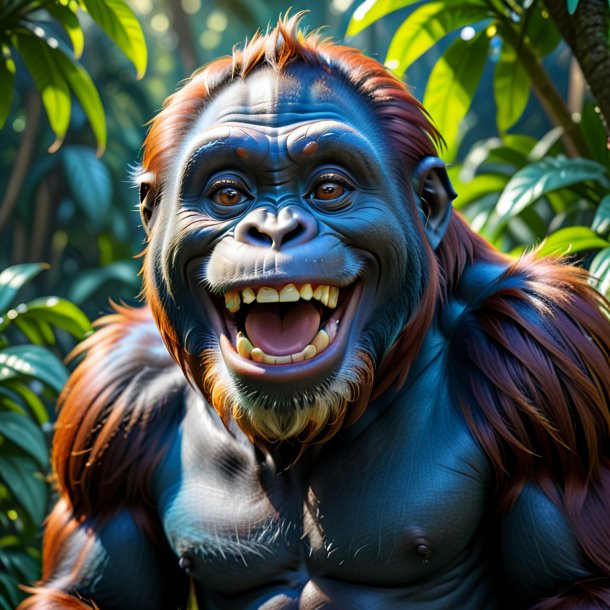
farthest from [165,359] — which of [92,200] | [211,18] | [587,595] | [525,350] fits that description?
[211,18]

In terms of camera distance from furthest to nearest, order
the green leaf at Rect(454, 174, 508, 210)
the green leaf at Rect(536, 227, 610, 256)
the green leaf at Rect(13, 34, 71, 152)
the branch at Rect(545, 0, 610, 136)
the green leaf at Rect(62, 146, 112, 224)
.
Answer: the green leaf at Rect(62, 146, 112, 224), the green leaf at Rect(454, 174, 508, 210), the green leaf at Rect(13, 34, 71, 152), the green leaf at Rect(536, 227, 610, 256), the branch at Rect(545, 0, 610, 136)

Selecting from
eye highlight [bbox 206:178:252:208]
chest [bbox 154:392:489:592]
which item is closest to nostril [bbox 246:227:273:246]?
eye highlight [bbox 206:178:252:208]

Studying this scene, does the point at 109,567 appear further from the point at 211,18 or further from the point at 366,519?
the point at 211,18

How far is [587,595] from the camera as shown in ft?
6.43

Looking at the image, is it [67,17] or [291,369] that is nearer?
[291,369]

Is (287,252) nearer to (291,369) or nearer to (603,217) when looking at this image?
(291,369)

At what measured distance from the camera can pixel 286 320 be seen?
1.90 metres

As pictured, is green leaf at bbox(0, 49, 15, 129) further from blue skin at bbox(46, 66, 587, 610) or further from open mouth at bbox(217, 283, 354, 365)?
open mouth at bbox(217, 283, 354, 365)

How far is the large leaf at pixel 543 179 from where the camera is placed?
2797 millimetres

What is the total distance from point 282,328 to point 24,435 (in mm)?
1371

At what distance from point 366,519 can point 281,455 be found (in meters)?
0.21

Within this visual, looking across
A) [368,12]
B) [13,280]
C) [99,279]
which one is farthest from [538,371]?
[99,279]

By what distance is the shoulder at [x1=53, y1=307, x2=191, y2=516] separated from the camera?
233 centimetres

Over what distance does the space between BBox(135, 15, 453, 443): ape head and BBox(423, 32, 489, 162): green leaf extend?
89 centimetres
